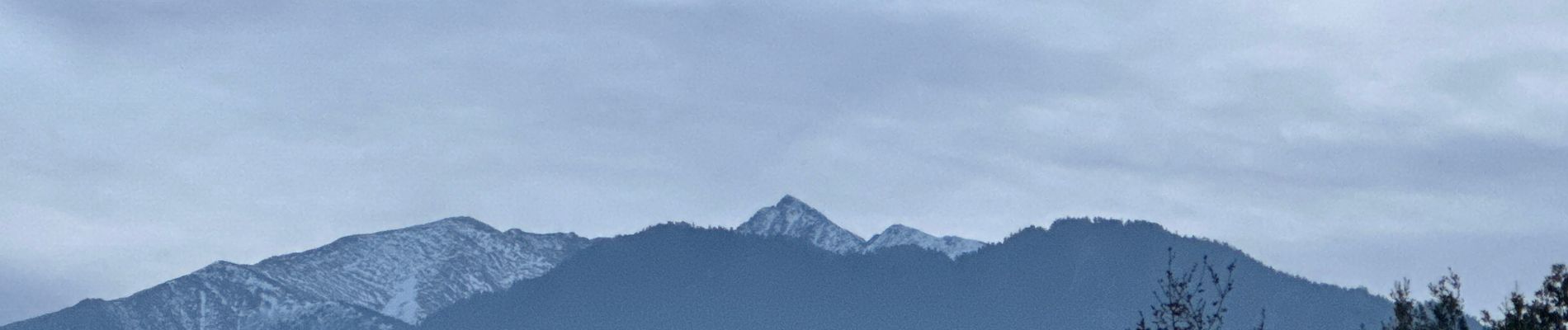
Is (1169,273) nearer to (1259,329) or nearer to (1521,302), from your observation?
(1259,329)

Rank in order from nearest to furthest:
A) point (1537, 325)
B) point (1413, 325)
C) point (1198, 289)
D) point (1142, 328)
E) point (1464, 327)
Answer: point (1142, 328) < point (1198, 289) < point (1537, 325) < point (1464, 327) < point (1413, 325)

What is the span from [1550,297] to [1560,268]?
→ 80cm

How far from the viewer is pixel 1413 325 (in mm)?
65125

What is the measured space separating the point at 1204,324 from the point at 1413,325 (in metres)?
25.3

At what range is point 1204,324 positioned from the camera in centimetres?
4256

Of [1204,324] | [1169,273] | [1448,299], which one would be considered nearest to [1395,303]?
[1448,299]

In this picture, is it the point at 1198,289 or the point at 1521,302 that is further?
the point at 1521,302

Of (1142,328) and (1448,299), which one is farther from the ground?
(1448,299)

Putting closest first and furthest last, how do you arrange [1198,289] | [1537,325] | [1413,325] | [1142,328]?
[1142,328], [1198,289], [1537,325], [1413,325]

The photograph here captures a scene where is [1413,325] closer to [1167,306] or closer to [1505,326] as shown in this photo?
[1505,326]

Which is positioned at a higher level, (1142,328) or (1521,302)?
(1521,302)

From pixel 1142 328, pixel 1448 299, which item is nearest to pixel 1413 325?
pixel 1448 299

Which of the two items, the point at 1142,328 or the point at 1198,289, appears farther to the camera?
the point at 1198,289

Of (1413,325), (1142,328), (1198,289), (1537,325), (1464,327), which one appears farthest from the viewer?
(1413,325)
